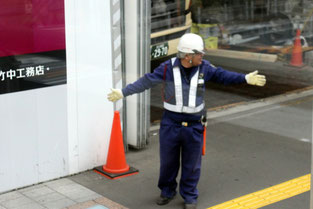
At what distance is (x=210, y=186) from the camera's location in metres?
6.57

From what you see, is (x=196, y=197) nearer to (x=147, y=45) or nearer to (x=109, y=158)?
(x=109, y=158)

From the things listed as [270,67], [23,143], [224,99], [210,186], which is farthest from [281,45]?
[23,143]

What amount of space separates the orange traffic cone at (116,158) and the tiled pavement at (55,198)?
46 centimetres

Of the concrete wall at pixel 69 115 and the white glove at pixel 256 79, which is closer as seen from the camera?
the white glove at pixel 256 79

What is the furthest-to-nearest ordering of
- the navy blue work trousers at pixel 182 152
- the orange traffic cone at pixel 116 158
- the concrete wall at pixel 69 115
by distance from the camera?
1. the orange traffic cone at pixel 116 158
2. the concrete wall at pixel 69 115
3. the navy blue work trousers at pixel 182 152

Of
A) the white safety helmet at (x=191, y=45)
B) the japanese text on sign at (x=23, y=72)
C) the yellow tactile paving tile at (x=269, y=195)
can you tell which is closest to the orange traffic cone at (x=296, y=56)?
the yellow tactile paving tile at (x=269, y=195)

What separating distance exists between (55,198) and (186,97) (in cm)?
174

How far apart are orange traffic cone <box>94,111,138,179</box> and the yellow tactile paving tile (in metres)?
1.30

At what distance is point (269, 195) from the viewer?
6309 mm

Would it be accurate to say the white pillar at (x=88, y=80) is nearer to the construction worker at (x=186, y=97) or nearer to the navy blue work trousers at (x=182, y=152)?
the construction worker at (x=186, y=97)

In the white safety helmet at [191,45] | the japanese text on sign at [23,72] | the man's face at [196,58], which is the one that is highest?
the white safety helmet at [191,45]

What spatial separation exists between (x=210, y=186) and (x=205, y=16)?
13.2 feet

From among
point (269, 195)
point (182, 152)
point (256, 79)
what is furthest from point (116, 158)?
point (256, 79)

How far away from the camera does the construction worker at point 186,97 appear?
5695 millimetres
